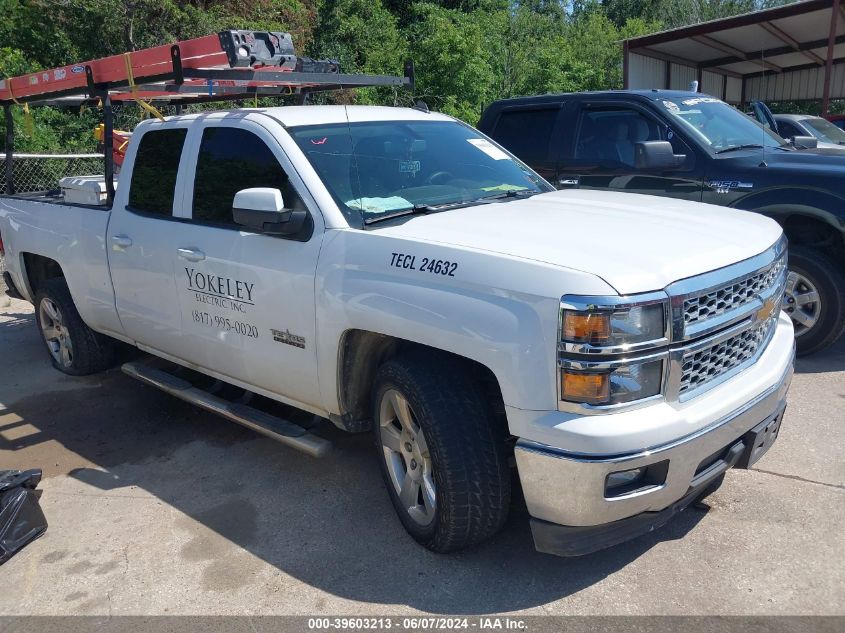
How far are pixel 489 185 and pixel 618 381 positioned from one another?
1.86 metres

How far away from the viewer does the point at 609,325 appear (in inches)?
104

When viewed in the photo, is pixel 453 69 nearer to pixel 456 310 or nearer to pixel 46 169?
pixel 46 169

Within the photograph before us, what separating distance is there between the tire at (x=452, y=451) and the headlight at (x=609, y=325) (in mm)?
634

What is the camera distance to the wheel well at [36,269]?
6254 mm

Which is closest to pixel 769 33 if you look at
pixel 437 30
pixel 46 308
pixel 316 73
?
pixel 437 30

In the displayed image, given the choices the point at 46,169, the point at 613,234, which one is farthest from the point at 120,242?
the point at 46,169

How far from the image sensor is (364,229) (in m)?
3.51

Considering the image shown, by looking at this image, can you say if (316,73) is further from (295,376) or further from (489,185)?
(295,376)

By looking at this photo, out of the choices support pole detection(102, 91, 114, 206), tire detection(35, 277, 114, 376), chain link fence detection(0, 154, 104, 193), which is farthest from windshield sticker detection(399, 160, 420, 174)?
chain link fence detection(0, 154, 104, 193)

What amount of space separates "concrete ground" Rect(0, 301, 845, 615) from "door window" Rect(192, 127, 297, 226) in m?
1.50

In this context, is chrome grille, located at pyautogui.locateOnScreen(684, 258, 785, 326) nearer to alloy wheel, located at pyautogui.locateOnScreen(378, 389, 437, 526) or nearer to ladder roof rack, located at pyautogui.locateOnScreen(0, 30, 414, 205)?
alloy wheel, located at pyautogui.locateOnScreen(378, 389, 437, 526)

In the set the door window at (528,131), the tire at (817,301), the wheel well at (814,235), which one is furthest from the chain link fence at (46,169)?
the tire at (817,301)

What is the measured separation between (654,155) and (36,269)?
198 inches

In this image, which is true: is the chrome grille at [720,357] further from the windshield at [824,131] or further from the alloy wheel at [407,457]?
the windshield at [824,131]
